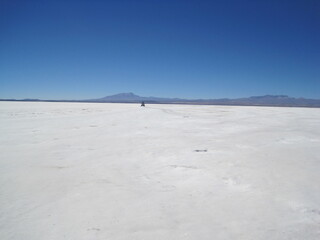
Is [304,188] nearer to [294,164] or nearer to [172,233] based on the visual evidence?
[294,164]

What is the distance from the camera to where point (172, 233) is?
230 centimetres

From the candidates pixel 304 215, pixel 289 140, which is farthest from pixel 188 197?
pixel 289 140

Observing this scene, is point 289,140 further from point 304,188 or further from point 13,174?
point 13,174

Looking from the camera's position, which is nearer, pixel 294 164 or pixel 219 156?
pixel 294 164

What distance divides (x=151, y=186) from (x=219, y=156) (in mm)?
2120

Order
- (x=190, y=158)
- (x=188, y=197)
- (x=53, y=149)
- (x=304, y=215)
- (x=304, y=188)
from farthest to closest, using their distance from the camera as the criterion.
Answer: (x=53, y=149) → (x=190, y=158) → (x=304, y=188) → (x=188, y=197) → (x=304, y=215)

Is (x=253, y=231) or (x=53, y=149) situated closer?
(x=253, y=231)

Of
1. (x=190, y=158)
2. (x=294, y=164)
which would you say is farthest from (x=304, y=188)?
(x=190, y=158)

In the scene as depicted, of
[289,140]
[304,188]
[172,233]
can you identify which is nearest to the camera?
[172,233]

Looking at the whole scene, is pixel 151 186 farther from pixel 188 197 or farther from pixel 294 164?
pixel 294 164

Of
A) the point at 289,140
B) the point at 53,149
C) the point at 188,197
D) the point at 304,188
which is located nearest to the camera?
the point at 188,197

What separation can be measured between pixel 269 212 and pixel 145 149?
3461mm

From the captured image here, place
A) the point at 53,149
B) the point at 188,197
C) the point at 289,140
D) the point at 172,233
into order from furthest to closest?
the point at 289,140 < the point at 53,149 < the point at 188,197 < the point at 172,233

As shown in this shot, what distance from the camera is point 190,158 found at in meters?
4.93
